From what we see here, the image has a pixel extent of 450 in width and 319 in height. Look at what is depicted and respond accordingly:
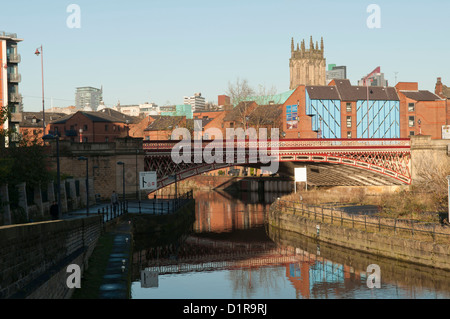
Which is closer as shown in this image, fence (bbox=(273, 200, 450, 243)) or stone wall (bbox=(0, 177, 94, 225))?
stone wall (bbox=(0, 177, 94, 225))

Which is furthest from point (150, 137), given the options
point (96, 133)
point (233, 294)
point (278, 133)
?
point (233, 294)

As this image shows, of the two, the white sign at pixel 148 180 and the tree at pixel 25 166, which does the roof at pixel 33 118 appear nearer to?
the white sign at pixel 148 180

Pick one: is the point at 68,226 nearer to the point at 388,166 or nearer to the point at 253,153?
the point at 253,153

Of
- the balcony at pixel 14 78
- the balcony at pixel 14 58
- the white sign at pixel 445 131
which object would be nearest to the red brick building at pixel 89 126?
the balcony at pixel 14 78

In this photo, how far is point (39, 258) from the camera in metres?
20.0

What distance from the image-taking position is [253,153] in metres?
62.6

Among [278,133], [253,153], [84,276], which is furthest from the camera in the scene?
[278,133]

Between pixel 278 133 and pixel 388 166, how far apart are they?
47204 millimetres

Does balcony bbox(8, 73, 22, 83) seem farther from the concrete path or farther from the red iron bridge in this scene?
the concrete path

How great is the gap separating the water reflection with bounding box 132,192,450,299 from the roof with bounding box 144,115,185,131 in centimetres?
7426

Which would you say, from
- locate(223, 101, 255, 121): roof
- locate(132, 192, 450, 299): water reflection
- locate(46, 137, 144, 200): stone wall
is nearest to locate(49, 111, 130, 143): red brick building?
locate(223, 101, 255, 121): roof

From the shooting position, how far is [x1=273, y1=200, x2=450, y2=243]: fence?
33.8 meters

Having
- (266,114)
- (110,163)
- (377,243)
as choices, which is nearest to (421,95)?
(266,114)

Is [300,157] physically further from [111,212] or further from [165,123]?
[165,123]
